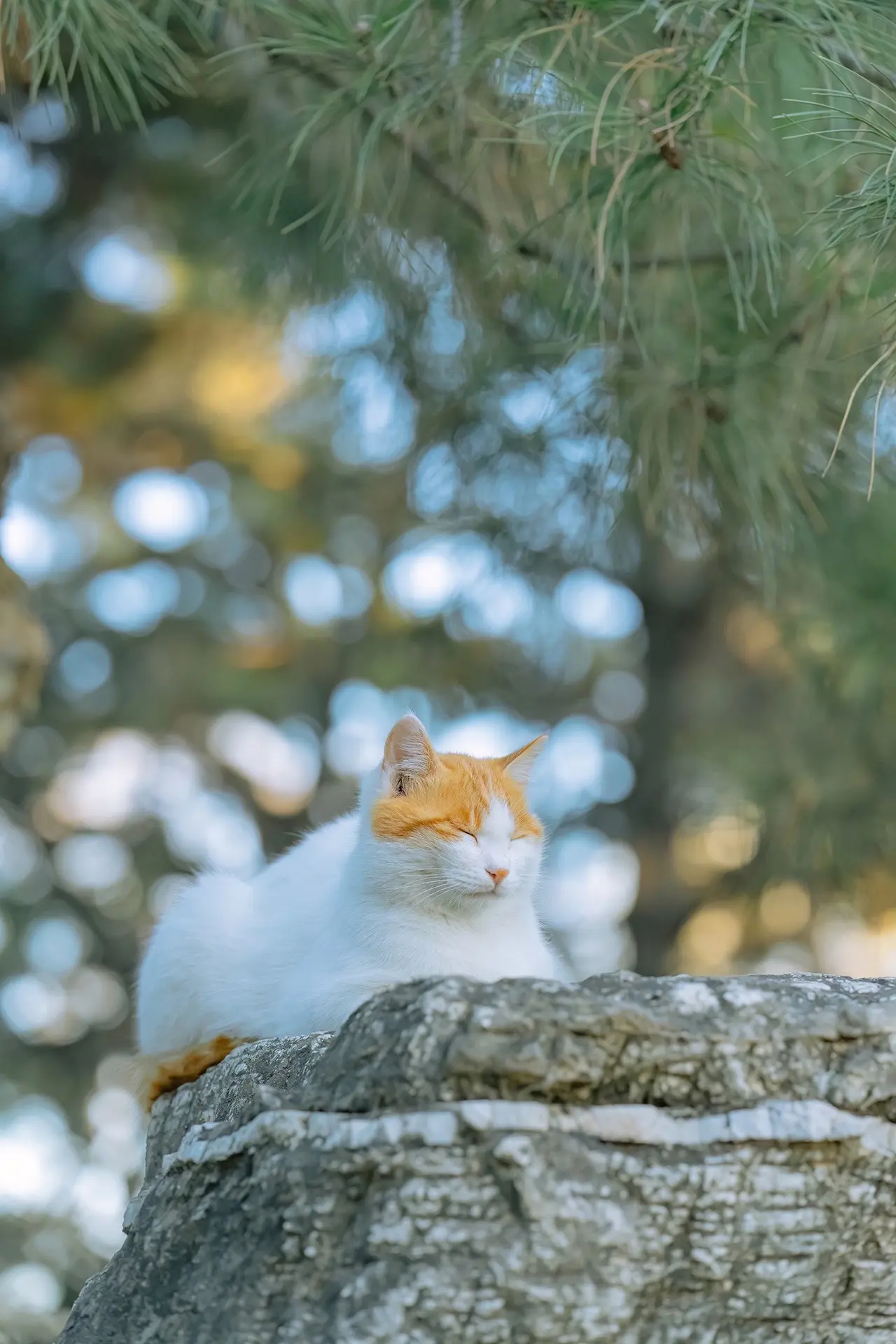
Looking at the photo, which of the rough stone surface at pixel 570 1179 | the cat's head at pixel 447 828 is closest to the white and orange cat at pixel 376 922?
the cat's head at pixel 447 828

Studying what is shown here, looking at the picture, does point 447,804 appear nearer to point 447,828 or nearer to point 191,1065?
point 447,828

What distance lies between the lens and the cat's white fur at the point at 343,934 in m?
1.40

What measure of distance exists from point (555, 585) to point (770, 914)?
1089 millimetres

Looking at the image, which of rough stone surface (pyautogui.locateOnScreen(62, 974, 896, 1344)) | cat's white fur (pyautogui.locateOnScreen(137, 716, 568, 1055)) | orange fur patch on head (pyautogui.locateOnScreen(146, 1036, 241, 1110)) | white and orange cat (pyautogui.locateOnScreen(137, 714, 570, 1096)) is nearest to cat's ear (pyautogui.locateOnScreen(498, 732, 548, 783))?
white and orange cat (pyautogui.locateOnScreen(137, 714, 570, 1096))

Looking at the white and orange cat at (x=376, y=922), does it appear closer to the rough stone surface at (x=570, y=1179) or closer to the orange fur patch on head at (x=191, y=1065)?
the orange fur patch on head at (x=191, y=1065)

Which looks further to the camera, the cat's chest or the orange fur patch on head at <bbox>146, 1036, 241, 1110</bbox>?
the orange fur patch on head at <bbox>146, 1036, 241, 1110</bbox>

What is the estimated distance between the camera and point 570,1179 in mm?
927

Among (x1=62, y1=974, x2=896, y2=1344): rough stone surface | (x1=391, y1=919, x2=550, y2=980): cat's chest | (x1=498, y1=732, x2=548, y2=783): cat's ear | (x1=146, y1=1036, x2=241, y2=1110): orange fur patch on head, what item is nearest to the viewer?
(x1=62, y1=974, x2=896, y2=1344): rough stone surface

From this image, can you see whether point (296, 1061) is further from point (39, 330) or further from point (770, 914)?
point (770, 914)

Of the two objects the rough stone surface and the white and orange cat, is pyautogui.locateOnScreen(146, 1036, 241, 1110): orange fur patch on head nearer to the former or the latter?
the white and orange cat

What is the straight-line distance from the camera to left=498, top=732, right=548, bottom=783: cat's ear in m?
1.62

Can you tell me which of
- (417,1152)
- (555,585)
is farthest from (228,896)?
(555,585)

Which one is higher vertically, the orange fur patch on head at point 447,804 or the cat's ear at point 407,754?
the cat's ear at point 407,754

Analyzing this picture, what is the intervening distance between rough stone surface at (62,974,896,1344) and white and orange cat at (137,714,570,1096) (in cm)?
36
